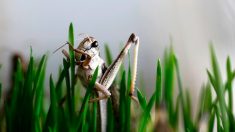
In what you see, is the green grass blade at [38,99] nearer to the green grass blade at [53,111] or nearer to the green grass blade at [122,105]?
the green grass blade at [53,111]

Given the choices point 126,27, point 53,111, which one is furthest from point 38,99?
point 126,27

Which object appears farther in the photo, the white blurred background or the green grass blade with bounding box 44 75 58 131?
the white blurred background

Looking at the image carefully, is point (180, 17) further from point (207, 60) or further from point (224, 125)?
point (224, 125)

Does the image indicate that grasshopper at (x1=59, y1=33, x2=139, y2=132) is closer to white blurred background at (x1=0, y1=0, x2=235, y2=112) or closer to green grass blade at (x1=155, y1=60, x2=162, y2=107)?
green grass blade at (x1=155, y1=60, x2=162, y2=107)

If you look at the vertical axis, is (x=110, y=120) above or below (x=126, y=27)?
below

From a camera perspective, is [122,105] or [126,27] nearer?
[122,105]

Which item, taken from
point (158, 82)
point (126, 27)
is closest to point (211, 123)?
point (158, 82)

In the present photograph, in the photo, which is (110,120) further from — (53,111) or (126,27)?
(126,27)

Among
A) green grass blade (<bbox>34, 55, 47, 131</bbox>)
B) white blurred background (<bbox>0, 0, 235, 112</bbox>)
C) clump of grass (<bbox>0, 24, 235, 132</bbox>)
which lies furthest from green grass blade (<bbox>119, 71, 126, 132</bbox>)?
white blurred background (<bbox>0, 0, 235, 112</bbox>)

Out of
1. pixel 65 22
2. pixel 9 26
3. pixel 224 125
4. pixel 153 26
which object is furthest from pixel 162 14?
pixel 224 125

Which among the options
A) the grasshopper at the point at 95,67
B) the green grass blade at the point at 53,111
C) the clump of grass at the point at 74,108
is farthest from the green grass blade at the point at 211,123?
the green grass blade at the point at 53,111
